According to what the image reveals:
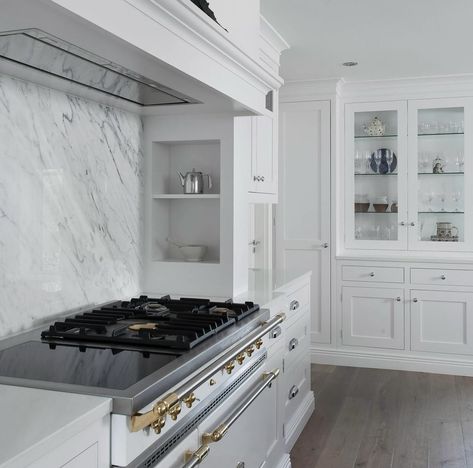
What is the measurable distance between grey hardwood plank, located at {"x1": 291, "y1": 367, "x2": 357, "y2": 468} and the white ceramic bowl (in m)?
1.18

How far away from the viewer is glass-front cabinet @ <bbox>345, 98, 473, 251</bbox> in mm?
4711

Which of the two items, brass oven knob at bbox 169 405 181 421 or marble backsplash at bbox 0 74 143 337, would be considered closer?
brass oven knob at bbox 169 405 181 421

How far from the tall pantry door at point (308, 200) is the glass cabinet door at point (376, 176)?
0.81ft

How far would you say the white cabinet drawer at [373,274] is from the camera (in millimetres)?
4637

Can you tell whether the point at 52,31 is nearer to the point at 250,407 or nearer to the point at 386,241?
the point at 250,407

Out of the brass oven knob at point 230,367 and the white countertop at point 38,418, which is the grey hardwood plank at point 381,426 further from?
the white countertop at point 38,418

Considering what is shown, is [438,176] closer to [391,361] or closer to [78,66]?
[391,361]

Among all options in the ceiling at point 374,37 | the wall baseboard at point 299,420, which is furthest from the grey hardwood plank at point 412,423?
the ceiling at point 374,37

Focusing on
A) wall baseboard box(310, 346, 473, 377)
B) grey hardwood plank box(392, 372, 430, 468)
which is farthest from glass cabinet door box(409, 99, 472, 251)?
grey hardwood plank box(392, 372, 430, 468)

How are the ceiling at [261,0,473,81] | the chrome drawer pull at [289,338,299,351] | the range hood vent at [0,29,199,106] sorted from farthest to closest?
the ceiling at [261,0,473,81] → the chrome drawer pull at [289,338,299,351] → the range hood vent at [0,29,199,106]

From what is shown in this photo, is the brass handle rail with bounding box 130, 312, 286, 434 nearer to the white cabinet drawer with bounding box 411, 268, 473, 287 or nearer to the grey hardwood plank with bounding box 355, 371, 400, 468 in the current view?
the grey hardwood plank with bounding box 355, 371, 400, 468

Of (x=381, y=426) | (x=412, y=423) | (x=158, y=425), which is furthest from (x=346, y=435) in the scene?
(x=158, y=425)

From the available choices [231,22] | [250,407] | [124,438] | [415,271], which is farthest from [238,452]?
[415,271]

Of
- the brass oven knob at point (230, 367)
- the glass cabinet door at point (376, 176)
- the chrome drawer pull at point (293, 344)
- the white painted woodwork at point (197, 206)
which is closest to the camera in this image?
the brass oven knob at point (230, 367)
